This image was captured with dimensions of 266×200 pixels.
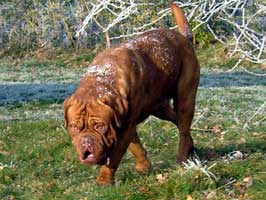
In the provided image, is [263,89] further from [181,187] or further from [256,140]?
[181,187]

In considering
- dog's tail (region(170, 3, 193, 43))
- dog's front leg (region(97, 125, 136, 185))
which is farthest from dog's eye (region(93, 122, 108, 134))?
dog's tail (region(170, 3, 193, 43))

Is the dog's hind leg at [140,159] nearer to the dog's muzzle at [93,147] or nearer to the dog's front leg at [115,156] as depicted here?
the dog's front leg at [115,156]

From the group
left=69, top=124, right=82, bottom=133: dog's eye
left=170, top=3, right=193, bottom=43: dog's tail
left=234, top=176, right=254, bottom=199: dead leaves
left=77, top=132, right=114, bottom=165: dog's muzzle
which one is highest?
Answer: left=170, top=3, right=193, bottom=43: dog's tail

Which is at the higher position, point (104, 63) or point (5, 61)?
point (104, 63)

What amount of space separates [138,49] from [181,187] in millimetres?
1312

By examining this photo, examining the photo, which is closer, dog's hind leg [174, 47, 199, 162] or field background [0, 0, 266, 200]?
field background [0, 0, 266, 200]

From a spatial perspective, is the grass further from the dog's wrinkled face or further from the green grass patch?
the dog's wrinkled face

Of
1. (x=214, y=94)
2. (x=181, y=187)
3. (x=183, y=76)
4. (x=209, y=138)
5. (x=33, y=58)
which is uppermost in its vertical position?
(x=183, y=76)

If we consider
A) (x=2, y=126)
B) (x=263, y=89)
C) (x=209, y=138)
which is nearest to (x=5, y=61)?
(x=263, y=89)

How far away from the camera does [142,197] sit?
619 centimetres

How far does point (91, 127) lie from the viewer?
5.95m

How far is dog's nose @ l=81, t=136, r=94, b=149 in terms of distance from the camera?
19.5 ft

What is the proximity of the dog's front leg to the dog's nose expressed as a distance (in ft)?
1.36

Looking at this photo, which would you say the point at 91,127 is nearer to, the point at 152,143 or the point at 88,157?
the point at 88,157
